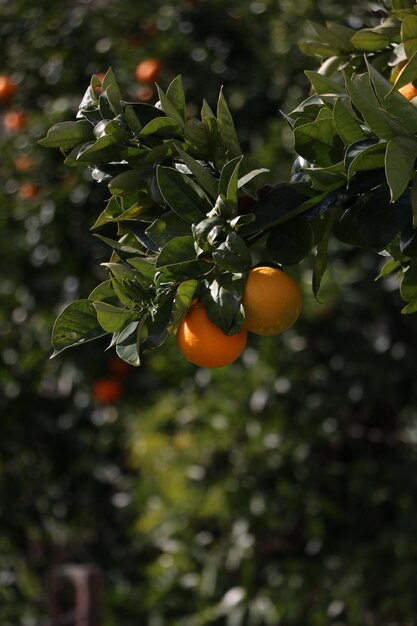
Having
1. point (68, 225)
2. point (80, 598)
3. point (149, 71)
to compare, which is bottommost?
point (80, 598)

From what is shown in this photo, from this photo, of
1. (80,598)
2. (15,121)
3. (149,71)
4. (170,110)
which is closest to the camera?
(170,110)

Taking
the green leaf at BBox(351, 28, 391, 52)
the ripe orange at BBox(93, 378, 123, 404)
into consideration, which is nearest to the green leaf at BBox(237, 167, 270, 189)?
the green leaf at BBox(351, 28, 391, 52)

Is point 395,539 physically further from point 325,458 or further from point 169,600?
point 169,600

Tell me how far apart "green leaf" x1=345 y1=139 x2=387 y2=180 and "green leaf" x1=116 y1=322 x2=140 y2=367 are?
221mm

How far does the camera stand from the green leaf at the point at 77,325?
2.85 ft

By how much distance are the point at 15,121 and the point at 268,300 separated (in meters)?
2.26

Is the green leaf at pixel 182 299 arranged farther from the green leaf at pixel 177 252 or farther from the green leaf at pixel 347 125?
the green leaf at pixel 347 125

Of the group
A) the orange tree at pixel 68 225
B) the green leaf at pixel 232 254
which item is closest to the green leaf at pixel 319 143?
the green leaf at pixel 232 254

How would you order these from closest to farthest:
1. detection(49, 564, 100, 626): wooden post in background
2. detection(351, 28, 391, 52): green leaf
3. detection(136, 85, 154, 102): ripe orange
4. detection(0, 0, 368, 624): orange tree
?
detection(351, 28, 391, 52): green leaf < detection(49, 564, 100, 626): wooden post in background < detection(136, 85, 154, 102): ripe orange < detection(0, 0, 368, 624): orange tree

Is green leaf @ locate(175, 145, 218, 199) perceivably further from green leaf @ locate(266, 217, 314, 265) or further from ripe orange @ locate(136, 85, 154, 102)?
ripe orange @ locate(136, 85, 154, 102)

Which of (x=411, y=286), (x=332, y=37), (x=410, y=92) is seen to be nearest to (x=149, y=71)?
(x=332, y=37)

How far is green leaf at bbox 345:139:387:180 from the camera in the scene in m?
0.82

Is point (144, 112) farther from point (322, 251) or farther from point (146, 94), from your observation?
point (146, 94)

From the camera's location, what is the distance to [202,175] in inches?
35.0
